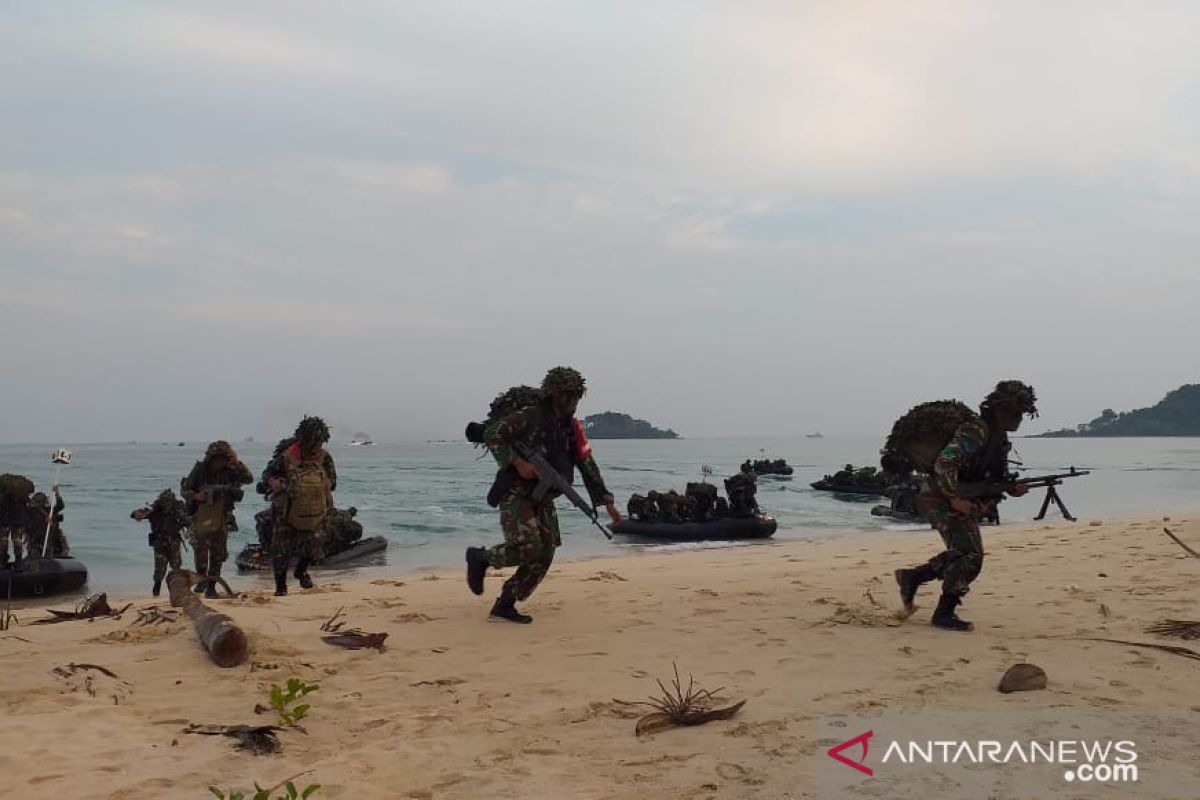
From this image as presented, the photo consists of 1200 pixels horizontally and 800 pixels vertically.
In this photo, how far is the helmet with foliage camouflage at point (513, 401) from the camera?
6723 millimetres

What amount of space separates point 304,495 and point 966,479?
6.71 meters

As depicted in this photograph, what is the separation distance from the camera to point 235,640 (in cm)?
500

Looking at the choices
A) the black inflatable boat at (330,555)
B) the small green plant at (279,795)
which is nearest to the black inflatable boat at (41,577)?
the black inflatable boat at (330,555)

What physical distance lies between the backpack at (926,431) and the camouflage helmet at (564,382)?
2450 mm

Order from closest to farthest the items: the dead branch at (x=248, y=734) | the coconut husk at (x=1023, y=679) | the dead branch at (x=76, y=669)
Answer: the dead branch at (x=248, y=734) → the coconut husk at (x=1023, y=679) → the dead branch at (x=76, y=669)

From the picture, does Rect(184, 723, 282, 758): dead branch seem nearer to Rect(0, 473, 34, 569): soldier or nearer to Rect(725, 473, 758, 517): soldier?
Rect(0, 473, 34, 569): soldier

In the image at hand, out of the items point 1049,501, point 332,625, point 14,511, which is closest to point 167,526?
point 14,511

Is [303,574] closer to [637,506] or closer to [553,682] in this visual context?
[553,682]

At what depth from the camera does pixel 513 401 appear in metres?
6.85

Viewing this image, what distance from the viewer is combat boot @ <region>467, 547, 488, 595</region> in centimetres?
684

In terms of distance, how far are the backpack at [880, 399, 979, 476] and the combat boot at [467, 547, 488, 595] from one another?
11.0 ft

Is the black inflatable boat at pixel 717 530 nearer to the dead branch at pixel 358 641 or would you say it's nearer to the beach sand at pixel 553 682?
the beach sand at pixel 553 682

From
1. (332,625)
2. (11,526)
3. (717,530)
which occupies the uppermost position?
(332,625)

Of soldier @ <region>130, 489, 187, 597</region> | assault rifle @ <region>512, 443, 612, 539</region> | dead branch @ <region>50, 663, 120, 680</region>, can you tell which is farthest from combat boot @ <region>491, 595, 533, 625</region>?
soldier @ <region>130, 489, 187, 597</region>
